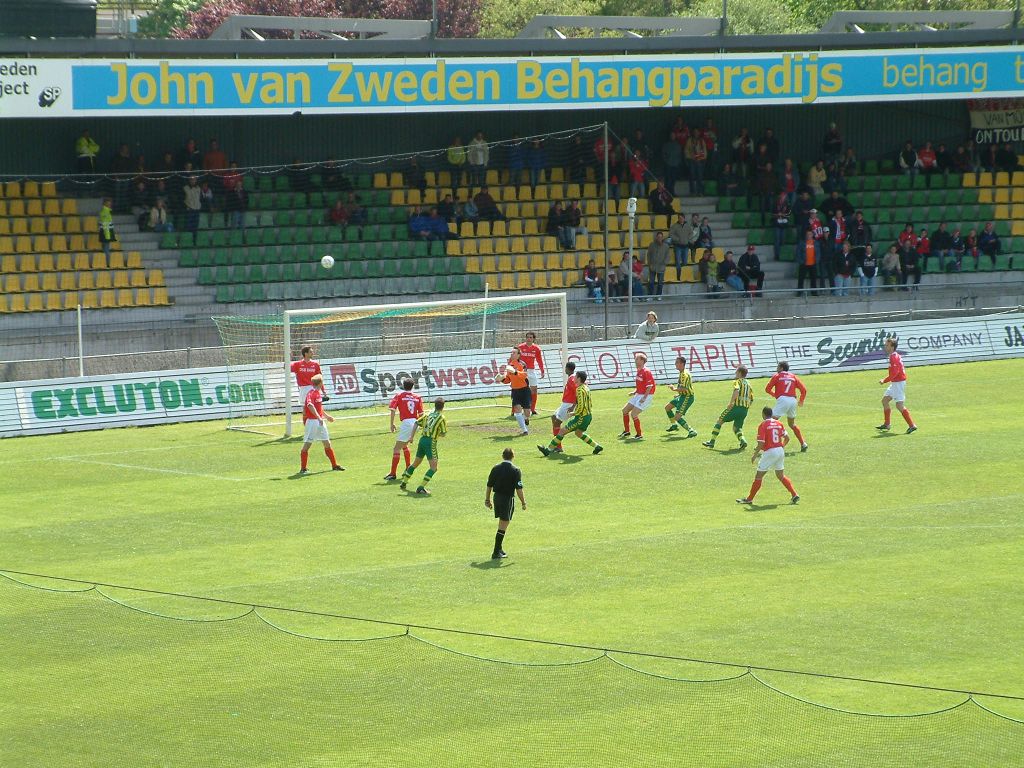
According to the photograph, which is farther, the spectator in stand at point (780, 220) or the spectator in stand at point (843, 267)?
the spectator in stand at point (780, 220)

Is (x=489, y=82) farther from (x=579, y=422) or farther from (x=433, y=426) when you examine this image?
(x=433, y=426)

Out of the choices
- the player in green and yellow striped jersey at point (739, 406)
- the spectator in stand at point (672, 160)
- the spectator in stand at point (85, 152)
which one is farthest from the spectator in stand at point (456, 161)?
the player in green and yellow striped jersey at point (739, 406)

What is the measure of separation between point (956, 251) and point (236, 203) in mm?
22215

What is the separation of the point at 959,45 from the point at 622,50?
38.5ft

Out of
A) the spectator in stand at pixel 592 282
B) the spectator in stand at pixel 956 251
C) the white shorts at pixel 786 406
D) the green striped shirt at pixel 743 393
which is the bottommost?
the white shorts at pixel 786 406

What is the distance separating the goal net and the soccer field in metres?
3.85

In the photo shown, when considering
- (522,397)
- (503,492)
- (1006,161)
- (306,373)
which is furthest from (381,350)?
(1006,161)

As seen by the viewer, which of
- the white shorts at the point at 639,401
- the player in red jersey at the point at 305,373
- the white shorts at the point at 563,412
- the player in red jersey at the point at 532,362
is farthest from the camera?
the player in red jersey at the point at 532,362

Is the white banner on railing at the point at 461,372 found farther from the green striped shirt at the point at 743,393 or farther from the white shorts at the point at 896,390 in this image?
the white shorts at the point at 896,390

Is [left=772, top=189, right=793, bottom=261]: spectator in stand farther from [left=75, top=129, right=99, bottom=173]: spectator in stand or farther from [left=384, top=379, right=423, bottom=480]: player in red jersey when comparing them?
[left=384, top=379, right=423, bottom=480]: player in red jersey

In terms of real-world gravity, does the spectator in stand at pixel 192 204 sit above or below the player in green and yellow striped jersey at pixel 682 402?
above

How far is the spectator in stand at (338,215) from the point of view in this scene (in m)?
40.0

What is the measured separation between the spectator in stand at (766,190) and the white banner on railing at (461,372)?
798 centimetres

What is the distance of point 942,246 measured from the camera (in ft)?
143
